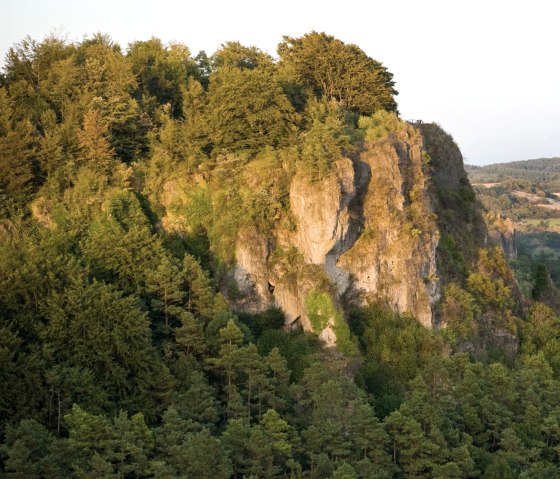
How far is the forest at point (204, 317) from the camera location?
27531 mm

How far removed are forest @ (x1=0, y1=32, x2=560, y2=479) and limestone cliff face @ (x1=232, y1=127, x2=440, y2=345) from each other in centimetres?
67

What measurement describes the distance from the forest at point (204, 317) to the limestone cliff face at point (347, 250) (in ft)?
2.21

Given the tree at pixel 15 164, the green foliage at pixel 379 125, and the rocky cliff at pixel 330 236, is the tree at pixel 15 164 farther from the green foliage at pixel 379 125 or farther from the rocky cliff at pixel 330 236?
the green foliage at pixel 379 125

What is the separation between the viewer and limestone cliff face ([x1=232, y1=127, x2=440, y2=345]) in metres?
36.7

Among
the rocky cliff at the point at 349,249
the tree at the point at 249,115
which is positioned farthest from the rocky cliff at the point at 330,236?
the tree at the point at 249,115

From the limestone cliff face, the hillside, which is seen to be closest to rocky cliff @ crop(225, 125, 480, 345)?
the limestone cliff face

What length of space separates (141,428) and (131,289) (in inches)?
335

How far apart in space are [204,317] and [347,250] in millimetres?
8205

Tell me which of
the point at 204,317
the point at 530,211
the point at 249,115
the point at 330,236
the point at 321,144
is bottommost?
the point at 204,317

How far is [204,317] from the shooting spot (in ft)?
110

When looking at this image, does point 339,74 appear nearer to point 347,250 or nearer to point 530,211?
point 347,250

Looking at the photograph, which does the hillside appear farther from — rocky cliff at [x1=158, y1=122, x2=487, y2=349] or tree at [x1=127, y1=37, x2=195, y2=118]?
tree at [x1=127, y1=37, x2=195, y2=118]

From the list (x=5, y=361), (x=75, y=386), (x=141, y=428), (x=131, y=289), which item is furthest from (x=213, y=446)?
(x=131, y=289)

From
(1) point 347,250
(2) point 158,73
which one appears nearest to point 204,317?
(1) point 347,250
